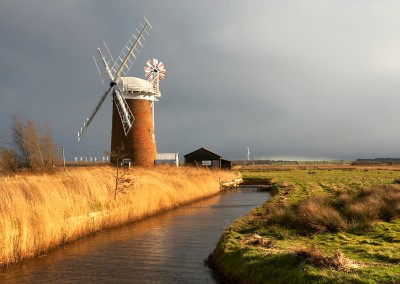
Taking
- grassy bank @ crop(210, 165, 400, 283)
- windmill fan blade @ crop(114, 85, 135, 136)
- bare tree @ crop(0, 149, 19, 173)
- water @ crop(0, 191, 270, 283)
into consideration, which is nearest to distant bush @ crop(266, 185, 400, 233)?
grassy bank @ crop(210, 165, 400, 283)

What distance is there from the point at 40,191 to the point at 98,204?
3.88m

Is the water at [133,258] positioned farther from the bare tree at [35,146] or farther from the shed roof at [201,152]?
the shed roof at [201,152]

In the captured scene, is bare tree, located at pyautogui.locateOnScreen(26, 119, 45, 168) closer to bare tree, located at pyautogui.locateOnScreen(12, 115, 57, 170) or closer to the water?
bare tree, located at pyautogui.locateOnScreen(12, 115, 57, 170)

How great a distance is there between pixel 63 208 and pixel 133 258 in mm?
3981

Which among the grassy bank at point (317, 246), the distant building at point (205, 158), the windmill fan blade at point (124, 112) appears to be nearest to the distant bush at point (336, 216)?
the grassy bank at point (317, 246)

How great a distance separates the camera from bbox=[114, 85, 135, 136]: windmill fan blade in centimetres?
4369

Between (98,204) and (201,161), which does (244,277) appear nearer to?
(98,204)

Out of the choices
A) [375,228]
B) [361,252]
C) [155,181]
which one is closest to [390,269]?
[361,252]

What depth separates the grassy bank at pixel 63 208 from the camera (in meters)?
12.5

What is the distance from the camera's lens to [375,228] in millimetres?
13992

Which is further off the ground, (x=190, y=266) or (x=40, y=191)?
(x=40, y=191)

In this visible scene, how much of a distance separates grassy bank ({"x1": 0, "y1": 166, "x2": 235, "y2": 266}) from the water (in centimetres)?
45

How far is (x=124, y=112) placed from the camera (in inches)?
1716

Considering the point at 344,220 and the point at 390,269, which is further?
the point at 344,220
